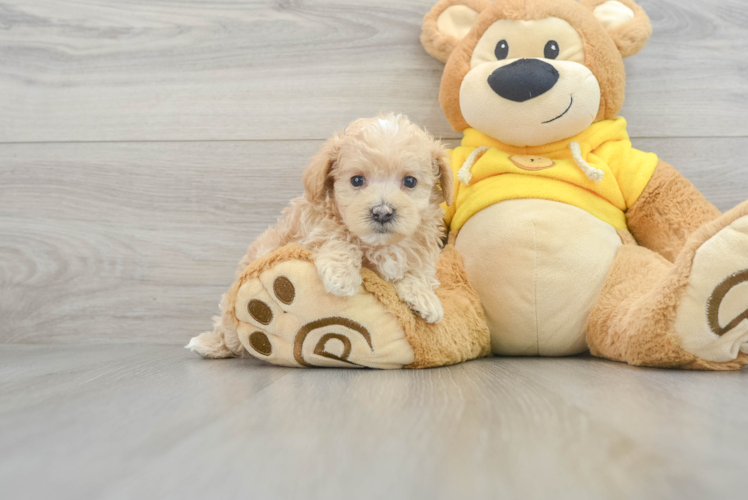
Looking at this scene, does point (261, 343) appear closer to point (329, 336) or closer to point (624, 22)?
point (329, 336)

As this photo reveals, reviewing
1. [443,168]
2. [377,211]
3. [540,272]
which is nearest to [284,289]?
[377,211]

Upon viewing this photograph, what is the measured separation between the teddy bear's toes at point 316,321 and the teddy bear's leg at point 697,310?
35 centimetres

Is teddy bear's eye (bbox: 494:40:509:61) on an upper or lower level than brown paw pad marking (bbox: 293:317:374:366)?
upper

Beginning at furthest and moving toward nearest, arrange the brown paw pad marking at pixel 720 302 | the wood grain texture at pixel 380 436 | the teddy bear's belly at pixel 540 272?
the teddy bear's belly at pixel 540 272
the brown paw pad marking at pixel 720 302
the wood grain texture at pixel 380 436

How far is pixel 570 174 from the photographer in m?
0.98

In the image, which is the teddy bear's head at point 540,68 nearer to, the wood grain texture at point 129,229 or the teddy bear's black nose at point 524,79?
the teddy bear's black nose at point 524,79

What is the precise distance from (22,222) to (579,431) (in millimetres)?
1326

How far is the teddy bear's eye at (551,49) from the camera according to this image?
96cm

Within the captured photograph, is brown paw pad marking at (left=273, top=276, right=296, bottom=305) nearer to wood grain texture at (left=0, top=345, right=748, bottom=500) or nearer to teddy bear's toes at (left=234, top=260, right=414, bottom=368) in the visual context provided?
teddy bear's toes at (left=234, top=260, right=414, bottom=368)

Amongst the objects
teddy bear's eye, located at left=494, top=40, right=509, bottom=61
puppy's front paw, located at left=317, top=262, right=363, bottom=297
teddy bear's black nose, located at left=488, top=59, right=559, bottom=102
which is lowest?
puppy's front paw, located at left=317, top=262, right=363, bottom=297

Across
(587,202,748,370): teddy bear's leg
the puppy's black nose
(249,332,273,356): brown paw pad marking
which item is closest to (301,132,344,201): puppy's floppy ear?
the puppy's black nose

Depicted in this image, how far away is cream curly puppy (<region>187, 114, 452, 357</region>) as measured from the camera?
0.75 meters

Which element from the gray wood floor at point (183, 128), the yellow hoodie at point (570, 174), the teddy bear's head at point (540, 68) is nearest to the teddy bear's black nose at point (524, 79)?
the teddy bear's head at point (540, 68)

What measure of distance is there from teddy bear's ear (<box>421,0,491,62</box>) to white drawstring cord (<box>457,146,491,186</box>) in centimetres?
23
